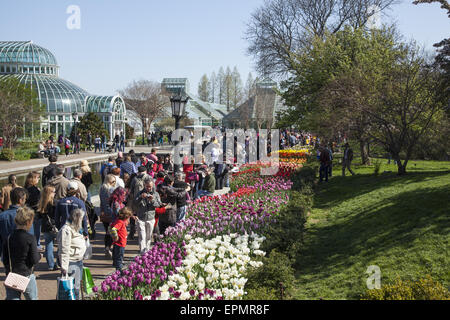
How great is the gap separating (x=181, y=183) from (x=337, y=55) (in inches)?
630

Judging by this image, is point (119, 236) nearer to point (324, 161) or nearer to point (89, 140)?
point (324, 161)

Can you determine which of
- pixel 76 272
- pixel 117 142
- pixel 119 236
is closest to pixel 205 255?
pixel 119 236

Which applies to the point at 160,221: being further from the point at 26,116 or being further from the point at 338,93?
the point at 26,116

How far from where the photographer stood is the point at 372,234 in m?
8.47

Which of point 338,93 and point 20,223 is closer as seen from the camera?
point 20,223

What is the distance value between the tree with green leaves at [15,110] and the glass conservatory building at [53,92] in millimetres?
8420

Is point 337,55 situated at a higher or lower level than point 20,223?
higher

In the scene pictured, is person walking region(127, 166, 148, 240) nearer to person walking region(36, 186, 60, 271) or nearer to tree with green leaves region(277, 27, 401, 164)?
person walking region(36, 186, 60, 271)

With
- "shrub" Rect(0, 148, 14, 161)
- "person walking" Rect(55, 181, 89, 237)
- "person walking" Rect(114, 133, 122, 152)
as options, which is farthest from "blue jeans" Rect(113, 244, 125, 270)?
"person walking" Rect(114, 133, 122, 152)

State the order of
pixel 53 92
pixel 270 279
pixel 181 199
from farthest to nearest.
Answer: pixel 53 92
pixel 181 199
pixel 270 279

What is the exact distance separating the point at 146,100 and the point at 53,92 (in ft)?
43.6

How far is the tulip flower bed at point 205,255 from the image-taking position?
5.36m

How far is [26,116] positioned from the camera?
32562mm
